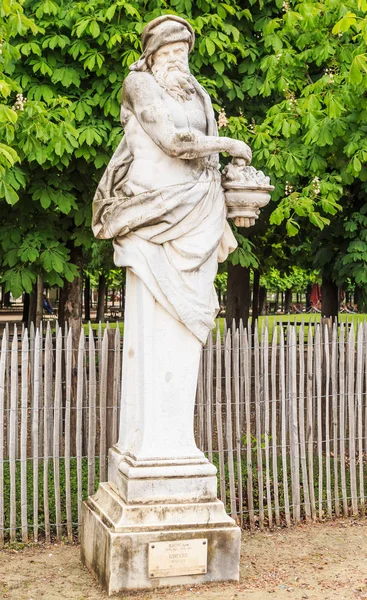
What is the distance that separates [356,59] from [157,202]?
309 centimetres

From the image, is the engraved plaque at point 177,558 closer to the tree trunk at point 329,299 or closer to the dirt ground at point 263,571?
the dirt ground at point 263,571

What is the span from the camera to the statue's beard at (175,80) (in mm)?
5613

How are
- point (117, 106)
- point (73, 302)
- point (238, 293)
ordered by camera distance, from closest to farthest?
point (117, 106) < point (73, 302) < point (238, 293)

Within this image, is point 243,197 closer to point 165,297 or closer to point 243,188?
point 243,188

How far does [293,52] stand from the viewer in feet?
31.2

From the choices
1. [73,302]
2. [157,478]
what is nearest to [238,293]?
[73,302]

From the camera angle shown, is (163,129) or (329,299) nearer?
(163,129)

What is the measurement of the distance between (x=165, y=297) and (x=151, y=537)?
1587mm

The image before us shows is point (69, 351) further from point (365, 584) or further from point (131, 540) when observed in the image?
point (365, 584)

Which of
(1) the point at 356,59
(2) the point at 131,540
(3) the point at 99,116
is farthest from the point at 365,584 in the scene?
(3) the point at 99,116

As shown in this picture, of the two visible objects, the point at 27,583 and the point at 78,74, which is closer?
the point at 27,583

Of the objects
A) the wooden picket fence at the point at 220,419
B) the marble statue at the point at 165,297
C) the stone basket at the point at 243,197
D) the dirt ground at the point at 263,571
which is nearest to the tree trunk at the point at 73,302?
the wooden picket fence at the point at 220,419

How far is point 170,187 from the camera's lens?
548 cm

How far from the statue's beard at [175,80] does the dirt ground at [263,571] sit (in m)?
3.38
